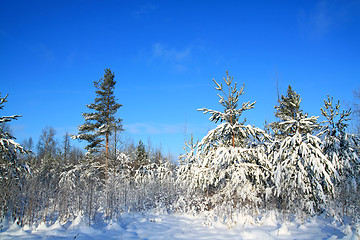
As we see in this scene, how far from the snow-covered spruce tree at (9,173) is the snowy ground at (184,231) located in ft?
2.00

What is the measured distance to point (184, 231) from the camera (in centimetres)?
856

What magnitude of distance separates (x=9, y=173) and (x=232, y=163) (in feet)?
29.0

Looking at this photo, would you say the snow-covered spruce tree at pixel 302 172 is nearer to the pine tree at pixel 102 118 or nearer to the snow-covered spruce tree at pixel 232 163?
the snow-covered spruce tree at pixel 232 163

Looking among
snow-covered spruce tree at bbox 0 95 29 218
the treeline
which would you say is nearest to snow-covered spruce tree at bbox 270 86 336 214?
the treeline

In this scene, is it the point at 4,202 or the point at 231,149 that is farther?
the point at 231,149

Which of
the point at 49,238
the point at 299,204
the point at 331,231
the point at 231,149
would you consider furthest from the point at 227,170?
the point at 49,238

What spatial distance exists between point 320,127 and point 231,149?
4.58 metres

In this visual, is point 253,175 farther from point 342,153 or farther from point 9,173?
point 9,173

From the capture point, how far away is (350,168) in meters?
9.32

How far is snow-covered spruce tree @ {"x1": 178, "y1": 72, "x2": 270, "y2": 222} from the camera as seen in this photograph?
8859 millimetres

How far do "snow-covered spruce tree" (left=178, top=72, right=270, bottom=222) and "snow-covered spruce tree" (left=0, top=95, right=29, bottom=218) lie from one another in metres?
7.11

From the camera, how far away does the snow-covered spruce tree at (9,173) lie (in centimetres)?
777

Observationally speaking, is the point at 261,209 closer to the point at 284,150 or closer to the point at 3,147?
the point at 284,150

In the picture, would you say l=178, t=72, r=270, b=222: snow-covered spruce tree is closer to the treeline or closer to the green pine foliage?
the treeline
